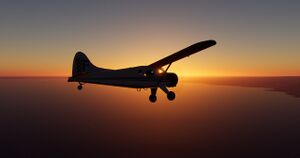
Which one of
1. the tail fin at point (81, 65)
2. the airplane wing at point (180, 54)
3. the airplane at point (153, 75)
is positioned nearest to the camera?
the airplane wing at point (180, 54)

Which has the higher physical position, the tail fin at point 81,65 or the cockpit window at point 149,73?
the cockpit window at point 149,73

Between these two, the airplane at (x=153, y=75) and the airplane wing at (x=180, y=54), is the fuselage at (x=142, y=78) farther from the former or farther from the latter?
the airplane wing at (x=180, y=54)

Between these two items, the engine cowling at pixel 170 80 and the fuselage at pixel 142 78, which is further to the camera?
the engine cowling at pixel 170 80

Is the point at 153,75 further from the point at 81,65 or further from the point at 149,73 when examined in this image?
the point at 81,65

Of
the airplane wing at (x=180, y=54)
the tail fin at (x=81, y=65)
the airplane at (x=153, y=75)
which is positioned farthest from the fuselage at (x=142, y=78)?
the tail fin at (x=81, y=65)

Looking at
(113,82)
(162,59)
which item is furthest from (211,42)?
(113,82)

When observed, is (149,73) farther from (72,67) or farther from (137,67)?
(72,67)

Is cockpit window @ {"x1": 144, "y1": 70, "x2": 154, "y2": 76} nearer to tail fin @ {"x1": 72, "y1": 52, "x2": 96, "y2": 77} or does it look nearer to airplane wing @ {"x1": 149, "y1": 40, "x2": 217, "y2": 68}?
airplane wing @ {"x1": 149, "y1": 40, "x2": 217, "y2": 68}

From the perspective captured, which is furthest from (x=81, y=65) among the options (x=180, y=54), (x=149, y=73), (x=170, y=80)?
(x=180, y=54)

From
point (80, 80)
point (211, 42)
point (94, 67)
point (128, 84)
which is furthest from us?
point (94, 67)

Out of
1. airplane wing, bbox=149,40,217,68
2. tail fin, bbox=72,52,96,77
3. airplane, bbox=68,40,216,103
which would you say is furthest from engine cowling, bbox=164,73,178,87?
tail fin, bbox=72,52,96,77
